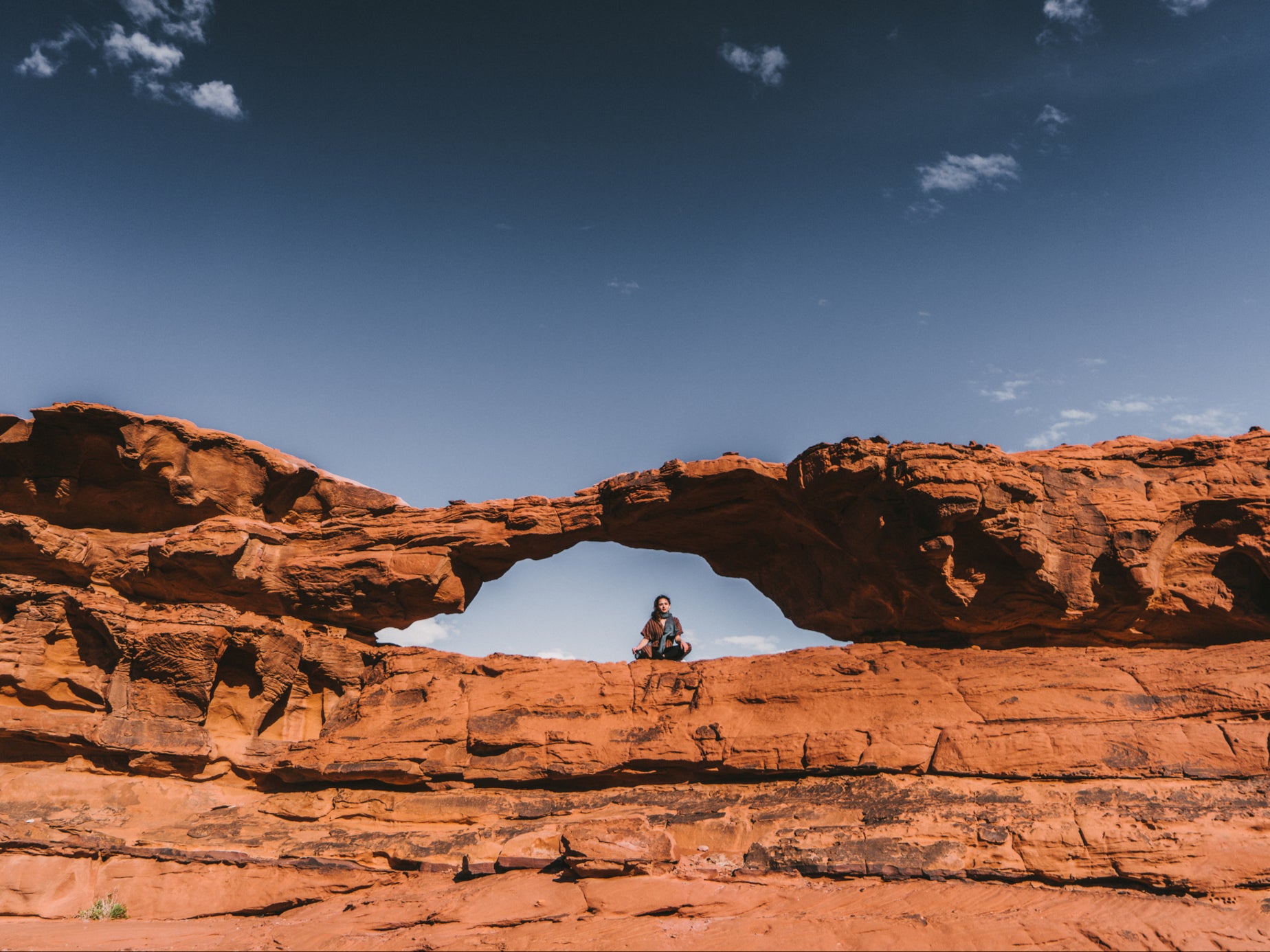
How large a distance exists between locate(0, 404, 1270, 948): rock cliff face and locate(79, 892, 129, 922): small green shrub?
0.19 meters

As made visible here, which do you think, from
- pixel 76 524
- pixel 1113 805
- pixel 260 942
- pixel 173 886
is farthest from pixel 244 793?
pixel 1113 805

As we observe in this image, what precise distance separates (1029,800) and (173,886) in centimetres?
1137

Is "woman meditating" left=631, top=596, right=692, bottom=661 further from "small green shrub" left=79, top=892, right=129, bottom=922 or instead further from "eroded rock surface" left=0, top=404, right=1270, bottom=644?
"small green shrub" left=79, top=892, right=129, bottom=922

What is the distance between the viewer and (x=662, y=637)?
14656mm

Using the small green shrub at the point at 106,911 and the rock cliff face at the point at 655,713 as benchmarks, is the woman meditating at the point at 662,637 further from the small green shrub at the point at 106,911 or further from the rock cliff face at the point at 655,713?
the small green shrub at the point at 106,911

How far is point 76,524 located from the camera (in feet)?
48.0

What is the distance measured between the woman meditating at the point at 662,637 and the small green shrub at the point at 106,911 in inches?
320

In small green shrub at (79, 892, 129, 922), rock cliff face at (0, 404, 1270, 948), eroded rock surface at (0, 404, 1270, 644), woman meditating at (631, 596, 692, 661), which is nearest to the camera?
rock cliff face at (0, 404, 1270, 948)

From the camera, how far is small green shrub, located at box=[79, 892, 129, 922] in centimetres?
1131

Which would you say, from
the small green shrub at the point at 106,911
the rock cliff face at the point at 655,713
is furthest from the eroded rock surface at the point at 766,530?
the small green shrub at the point at 106,911

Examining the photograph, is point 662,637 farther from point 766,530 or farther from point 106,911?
point 106,911

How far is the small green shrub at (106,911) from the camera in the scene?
37.1ft

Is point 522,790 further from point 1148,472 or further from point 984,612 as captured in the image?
point 1148,472

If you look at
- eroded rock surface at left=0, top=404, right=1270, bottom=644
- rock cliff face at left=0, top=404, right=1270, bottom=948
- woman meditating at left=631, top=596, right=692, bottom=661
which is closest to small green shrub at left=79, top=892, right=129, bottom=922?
rock cliff face at left=0, top=404, right=1270, bottom=948
